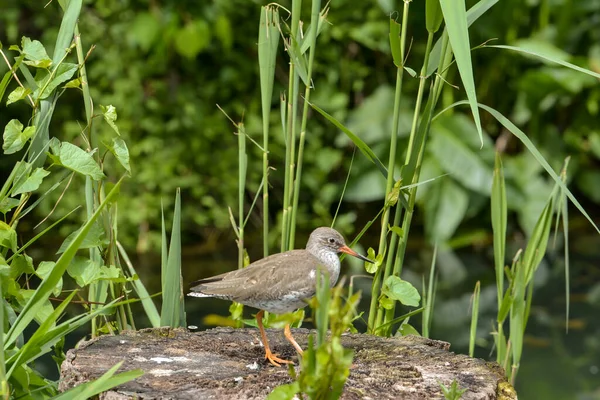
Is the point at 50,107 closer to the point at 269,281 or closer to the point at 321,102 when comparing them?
Result: the point at 269,281

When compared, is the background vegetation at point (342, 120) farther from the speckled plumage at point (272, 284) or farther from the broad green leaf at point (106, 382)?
the broad green leaf at point (106, 382)

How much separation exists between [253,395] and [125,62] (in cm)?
497

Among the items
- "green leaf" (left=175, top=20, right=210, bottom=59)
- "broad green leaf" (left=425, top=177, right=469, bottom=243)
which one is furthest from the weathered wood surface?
"broad green leaf" (left=425, top=177, right=469, bottom=243)

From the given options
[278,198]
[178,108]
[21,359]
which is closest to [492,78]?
[278,198]

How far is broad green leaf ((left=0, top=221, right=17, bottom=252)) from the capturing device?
254 centimetres

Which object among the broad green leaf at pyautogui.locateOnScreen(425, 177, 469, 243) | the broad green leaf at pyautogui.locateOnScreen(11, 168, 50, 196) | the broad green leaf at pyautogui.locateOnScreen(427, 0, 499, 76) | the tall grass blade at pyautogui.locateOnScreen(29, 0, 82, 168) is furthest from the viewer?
the broad green leaf at pyautogui.locateOnScreen(425, 177, 469, 243)

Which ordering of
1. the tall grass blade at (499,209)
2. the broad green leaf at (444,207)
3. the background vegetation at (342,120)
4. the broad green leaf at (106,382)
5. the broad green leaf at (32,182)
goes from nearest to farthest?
1. the broad green leaf at (106,382)
2. the broad green leaf at (32,182)
3. the tall grass blade at (499,209)
4. the background vegetation at (342,120)
5. the broad green leaf at (444,207)

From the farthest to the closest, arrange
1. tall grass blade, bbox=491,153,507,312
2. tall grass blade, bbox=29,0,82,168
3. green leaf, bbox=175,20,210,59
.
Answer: green leaf, bbox=175,20,210,59
tall grass blade, bbox=491,153,507,312
tall grass blade, bbox=29,0,82,168

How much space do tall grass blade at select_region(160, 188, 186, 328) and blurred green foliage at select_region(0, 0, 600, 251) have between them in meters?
3.88

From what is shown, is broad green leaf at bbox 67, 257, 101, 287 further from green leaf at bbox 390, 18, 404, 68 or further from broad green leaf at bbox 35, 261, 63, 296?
green leaf at bbox 390, 18, 404, 68

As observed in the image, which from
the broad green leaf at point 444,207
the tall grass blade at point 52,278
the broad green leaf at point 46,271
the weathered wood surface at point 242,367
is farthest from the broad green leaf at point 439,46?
the broad green leaf at point 444,207

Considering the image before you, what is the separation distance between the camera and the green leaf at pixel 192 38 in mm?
6656

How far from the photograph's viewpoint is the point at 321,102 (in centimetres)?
729

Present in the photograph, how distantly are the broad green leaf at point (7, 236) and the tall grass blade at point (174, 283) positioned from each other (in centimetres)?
45
